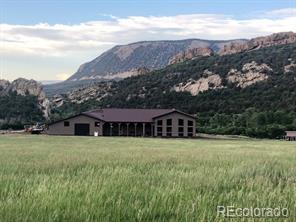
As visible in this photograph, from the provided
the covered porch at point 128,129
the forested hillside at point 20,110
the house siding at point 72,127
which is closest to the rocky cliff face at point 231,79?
the forested hillside at point 20,110

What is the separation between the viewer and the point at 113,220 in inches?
286

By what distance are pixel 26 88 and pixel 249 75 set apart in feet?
210

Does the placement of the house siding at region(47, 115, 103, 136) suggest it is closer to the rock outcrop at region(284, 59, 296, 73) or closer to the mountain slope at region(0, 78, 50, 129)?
the mountain slope at region(0, 78, 50, 129)

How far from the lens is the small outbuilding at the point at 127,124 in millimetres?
86062

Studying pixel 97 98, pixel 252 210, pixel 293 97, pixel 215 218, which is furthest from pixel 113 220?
pixel 97 98

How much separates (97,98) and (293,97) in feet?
203

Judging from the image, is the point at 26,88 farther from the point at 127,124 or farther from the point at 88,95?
the point at 127,124

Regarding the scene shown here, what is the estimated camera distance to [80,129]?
3410 inches

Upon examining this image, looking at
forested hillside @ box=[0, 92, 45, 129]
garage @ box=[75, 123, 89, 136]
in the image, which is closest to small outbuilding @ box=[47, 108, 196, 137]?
garage @ box=[75, 123, 89, 136]

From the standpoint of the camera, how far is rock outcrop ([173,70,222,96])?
146 metres

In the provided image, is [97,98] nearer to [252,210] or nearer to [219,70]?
[219,70]

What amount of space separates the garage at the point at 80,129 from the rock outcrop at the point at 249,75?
6587 cm

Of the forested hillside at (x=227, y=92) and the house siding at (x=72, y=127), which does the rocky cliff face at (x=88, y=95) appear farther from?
the house siding at (x=72, y=127)

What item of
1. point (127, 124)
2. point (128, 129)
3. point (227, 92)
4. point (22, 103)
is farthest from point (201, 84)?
point (127, 124)
